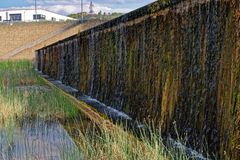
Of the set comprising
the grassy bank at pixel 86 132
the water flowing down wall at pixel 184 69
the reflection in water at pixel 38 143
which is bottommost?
the reflection in water at pixel 38 143

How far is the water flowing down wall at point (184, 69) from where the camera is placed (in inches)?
125

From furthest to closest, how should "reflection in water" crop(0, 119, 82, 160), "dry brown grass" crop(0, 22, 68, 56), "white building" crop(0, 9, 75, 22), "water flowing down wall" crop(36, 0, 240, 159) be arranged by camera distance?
"white building" crop(0, 9, 75, 22)
"dry brown grass" crop(0, 22, 68, 56)
"reflection in water" crop(0, 119, 82, 160)
"water flowing down wall" crop(36, 0, 240, 159)

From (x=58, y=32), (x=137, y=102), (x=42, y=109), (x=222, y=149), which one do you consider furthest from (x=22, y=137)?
(x=58, y=32)

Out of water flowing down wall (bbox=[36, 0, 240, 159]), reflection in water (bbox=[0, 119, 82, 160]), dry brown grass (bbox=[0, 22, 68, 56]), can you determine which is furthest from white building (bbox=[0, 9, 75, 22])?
water flowing down wall (bbox=[36, 0, 240, 159])

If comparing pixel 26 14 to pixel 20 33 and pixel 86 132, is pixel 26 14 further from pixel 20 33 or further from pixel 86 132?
pixel 86 132

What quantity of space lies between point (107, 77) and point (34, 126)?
51.1 inches

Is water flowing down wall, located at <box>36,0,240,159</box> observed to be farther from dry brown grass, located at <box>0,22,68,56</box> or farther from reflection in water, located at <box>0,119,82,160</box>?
dry brown grass, located at <box>0,22,68,56</box>

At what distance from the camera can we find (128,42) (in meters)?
6.30

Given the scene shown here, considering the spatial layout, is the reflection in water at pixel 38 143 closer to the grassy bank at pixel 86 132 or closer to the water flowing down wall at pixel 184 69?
the grassy bank at pixel 86 132

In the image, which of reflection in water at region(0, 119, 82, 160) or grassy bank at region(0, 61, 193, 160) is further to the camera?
reflection in water at region(0, 119, 82, 160)

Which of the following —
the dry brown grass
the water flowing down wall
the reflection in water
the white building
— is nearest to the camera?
the water flowing down wall

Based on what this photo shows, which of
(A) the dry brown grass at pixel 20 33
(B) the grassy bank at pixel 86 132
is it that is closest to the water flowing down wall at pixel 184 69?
(B) the grassy bank at pixel 86 132

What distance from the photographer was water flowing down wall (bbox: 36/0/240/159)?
3.18m

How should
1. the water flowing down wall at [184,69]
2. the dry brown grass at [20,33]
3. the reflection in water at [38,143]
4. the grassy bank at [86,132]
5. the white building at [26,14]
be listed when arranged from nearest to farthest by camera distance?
the water flowing down wall at [184,69]
the grassy bank at [86,132]
the reflection in water at [38,143]
the dry brown grass at [20,33]
the white building at [26,14]
